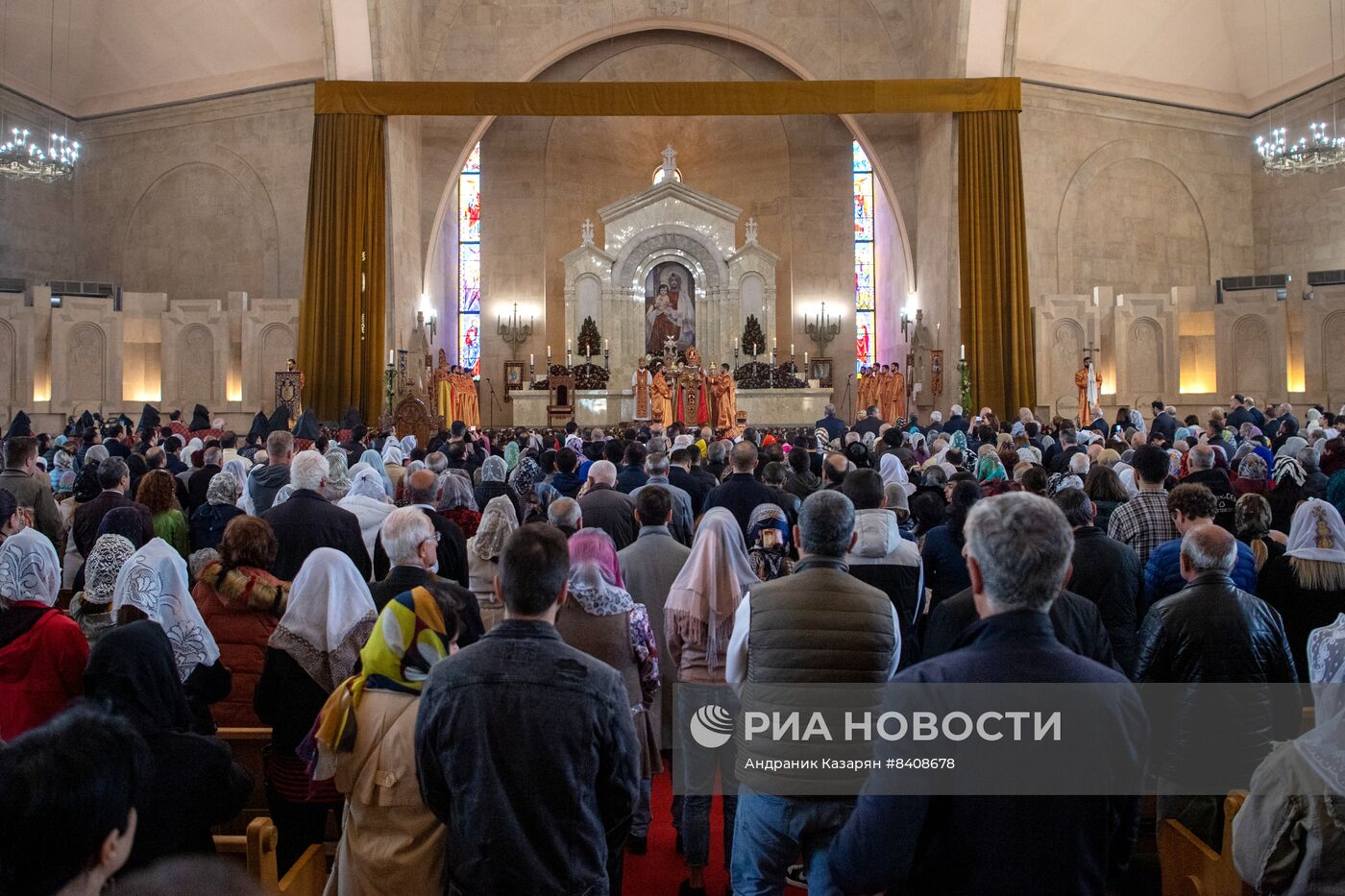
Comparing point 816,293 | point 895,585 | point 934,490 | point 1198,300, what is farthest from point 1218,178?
point 895,585

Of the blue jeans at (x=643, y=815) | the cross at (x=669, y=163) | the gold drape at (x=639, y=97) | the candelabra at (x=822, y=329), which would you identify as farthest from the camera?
the candelabra at (x=822, y=329)

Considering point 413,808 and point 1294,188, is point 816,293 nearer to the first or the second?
point 1294,188

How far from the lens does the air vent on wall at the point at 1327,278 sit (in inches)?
740

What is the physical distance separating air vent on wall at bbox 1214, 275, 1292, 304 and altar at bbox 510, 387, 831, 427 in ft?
23.1

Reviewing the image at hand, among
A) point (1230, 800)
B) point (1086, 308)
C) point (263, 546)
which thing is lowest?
point (1230, 800)

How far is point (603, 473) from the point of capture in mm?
6145

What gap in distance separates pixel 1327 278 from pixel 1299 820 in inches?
776

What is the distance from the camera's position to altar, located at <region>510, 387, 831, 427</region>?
21656mm

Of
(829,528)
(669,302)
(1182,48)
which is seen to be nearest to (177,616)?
(829,528)

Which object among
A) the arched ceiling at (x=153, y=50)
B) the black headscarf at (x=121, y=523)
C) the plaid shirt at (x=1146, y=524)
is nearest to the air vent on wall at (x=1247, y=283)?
the arched ceiling at (x=153, y=50)

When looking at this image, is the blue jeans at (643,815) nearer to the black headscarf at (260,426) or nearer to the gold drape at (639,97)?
the black headscarf at (260,426)

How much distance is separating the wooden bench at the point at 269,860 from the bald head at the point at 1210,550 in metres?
2.82

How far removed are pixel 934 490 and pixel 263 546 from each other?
3.43m

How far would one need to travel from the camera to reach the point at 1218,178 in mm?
21594
